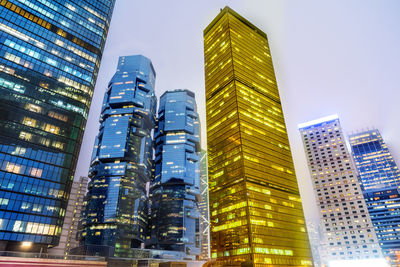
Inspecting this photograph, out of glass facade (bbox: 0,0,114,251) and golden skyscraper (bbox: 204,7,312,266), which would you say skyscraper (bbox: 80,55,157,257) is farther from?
glass facade (bbox: 0,0,114,251)

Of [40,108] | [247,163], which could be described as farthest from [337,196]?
[40,108]

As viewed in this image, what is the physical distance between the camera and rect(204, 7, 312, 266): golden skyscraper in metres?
96.2

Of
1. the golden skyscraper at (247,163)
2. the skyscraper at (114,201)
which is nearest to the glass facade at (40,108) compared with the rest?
the golden skyscraper at (247,163)

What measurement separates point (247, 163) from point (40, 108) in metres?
78.9

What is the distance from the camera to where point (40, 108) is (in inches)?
3076

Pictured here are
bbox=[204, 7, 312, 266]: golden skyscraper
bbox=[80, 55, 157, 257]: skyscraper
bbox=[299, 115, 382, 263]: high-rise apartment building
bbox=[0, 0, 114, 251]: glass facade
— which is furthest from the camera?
bbox=[80, 55, 157, 257]: skyscraper

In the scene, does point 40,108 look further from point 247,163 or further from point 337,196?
point 337,196

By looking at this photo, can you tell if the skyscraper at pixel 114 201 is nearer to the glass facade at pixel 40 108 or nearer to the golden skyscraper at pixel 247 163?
the golden skyscraper at pixel 247 163

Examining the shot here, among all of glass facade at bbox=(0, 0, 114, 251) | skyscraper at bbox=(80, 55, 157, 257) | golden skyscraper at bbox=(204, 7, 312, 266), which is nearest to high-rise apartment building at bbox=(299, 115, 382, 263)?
golden skyscraper at bbox=(204, 7, 312, 266)

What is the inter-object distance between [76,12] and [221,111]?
3013 inches

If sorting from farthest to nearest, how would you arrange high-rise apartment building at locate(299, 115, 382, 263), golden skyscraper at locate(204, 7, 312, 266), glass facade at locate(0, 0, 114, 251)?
high-rise apartment building at locate(299, 115, 382, 263) → golden skyscraper at locate(204, 7, 312, 266) → glass facade at locate(0, 0, 114, 251)

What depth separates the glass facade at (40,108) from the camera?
2640 inches

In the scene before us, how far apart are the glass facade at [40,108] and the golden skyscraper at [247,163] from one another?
61667mm

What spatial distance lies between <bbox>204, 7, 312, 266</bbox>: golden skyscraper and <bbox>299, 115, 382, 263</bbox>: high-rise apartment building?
54482 millimetres
